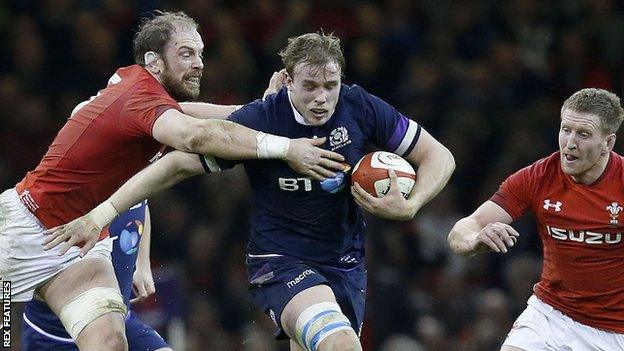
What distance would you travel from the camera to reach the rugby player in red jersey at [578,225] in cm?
672

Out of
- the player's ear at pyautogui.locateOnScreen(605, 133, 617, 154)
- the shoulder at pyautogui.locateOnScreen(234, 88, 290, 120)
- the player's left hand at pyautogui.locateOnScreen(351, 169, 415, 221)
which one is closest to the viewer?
the player's left hand at pyautogui.locateOnScreen(351, 169, 415, 221)

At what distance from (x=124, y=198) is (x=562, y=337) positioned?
8.03 feet

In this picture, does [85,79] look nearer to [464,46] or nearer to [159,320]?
[159,320]

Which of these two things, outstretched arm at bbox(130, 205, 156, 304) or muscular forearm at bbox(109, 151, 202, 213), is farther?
outstretched arm at bbox(130, 205, 156, 304)

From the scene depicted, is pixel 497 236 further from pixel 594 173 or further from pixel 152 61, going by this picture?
pixel 152 61

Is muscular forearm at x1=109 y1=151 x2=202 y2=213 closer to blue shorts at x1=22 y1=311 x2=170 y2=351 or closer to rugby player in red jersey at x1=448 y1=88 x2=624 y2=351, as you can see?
blue shorts at x1=22 y1=311 x2=170 y2=351

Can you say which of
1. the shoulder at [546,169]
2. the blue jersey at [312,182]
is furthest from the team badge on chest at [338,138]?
the shoulder at [546,169]

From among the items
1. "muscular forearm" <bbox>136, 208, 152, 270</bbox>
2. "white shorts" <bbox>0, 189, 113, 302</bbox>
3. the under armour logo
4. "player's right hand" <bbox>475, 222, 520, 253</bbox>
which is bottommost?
"muscular forearm" <bbox>136, 208, 152, 270</bbox>

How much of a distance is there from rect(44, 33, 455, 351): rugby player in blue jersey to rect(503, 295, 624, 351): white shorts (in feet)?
3.03

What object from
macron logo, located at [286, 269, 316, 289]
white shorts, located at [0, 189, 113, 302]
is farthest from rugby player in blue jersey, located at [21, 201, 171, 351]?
macron logo, located at [286, 269, 316, 289]

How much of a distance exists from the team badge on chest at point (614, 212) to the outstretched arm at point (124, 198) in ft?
7.14

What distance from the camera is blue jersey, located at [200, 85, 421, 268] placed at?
660cm

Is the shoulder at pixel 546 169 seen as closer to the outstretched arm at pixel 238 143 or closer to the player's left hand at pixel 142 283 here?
the outstretched arm at pixel 238 143

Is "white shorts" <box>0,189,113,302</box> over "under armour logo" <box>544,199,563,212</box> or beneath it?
beneath
